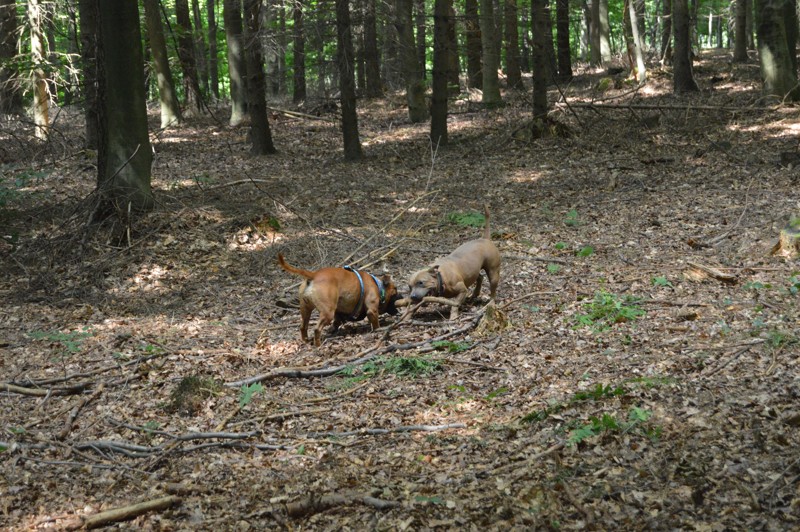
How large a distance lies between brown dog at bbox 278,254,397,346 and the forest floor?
30cm

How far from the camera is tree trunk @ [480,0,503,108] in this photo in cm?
2062

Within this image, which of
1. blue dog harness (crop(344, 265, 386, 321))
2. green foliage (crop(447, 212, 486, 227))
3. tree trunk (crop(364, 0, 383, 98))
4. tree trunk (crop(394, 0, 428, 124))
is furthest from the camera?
tree trunk (crop(364, 0, 383, 98))

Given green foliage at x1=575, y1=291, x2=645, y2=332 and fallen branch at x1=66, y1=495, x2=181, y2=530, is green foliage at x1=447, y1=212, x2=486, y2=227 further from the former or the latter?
fallen branch at x1=66, y1=495, x2=181, y2=530

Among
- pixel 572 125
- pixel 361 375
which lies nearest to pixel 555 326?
pixel 361 375

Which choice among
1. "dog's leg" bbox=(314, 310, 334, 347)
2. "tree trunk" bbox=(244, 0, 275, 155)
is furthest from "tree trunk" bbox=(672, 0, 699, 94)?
"dog's leg" bbox=(314, 310, 334, 347)

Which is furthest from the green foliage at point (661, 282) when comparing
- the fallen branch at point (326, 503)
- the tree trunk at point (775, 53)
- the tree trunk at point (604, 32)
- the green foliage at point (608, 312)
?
the tree trunk at point (604, 32)

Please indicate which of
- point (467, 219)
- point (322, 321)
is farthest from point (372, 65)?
point (322, 321)

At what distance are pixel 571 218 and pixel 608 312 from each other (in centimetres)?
492

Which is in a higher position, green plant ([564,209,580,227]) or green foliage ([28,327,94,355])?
green plant ([564,209,580,227])

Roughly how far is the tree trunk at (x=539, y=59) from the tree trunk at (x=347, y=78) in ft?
14.2

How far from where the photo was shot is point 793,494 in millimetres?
4148

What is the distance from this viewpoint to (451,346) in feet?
24.4

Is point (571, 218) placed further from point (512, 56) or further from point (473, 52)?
point (512, 56)

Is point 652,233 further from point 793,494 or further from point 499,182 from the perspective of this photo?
point 793,494
